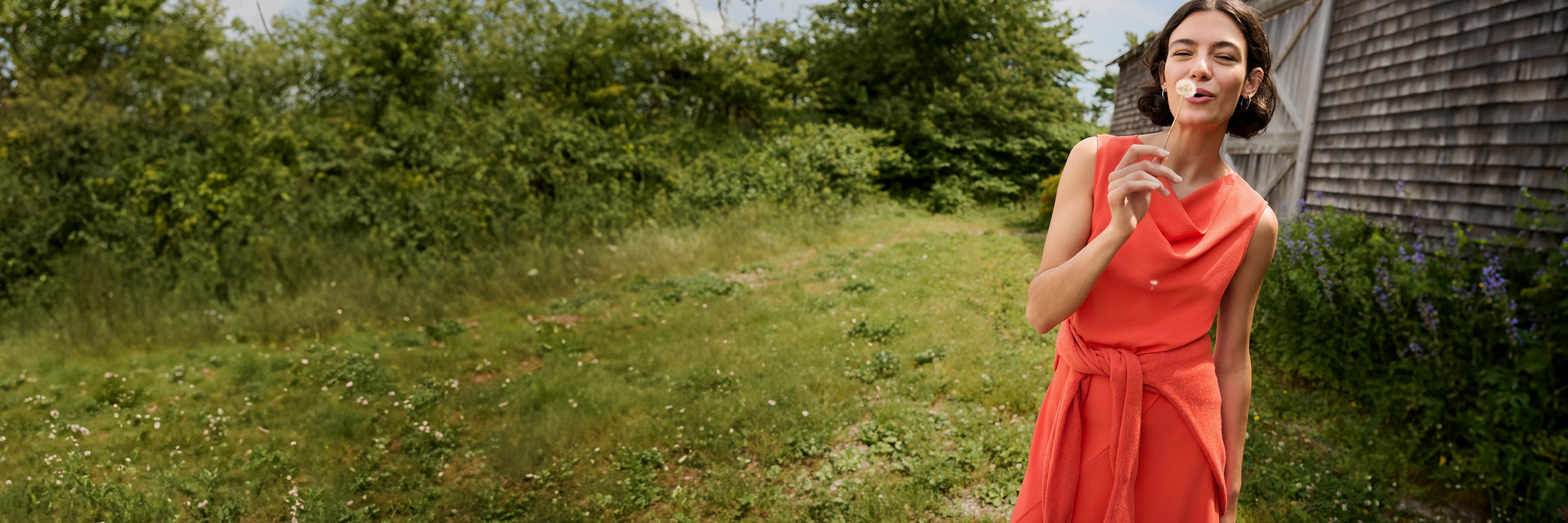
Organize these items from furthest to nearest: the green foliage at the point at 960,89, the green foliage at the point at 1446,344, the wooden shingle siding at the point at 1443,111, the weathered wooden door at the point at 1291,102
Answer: the green foliage at the point at 960,89 → the weathered wooden door at the point at 1291,102 → the wooden shingle siding at the point at 1443,111 → the green foliage at the point at 1446,344

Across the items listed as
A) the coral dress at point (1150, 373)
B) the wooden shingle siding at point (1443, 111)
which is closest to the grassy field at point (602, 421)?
the wooden shingle siding at point (1443, 111)

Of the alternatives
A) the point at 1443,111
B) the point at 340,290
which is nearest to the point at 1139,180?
the point at 1443,111

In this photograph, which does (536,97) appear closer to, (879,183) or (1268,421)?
(879,183)

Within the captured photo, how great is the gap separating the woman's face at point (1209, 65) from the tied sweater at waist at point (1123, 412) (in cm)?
45

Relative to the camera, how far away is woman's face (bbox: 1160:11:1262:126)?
1.36 metres

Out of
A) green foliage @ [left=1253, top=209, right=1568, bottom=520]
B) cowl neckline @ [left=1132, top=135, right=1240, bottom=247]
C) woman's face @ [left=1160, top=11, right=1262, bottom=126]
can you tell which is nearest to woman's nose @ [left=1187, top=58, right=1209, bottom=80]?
woman's face @ [left=1160, top=11, right=1262, bottom=126]

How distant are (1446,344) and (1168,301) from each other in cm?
385

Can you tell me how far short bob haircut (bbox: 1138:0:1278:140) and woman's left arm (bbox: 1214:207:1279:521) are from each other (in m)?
0.19

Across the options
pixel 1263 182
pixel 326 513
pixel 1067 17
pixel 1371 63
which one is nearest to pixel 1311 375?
pixel 1371 63

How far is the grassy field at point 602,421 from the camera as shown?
393 centimetres

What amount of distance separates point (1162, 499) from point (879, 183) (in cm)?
1647

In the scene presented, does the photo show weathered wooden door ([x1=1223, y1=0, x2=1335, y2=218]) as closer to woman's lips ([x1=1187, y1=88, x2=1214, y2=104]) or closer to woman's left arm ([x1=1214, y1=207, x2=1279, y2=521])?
woman's left arm ([x1=1214, y1=207, x2=1279, y2=521])

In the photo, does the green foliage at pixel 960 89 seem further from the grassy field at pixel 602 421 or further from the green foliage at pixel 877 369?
the green foliage at pixel 877 369

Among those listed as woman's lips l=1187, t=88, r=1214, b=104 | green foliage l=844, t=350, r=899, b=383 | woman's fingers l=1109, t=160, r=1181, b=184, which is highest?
woman's lips l=1187, t=88, r=1214, b=104
